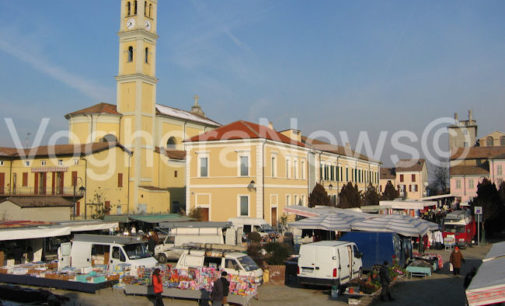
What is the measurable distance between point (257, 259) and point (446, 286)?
7.38 meters

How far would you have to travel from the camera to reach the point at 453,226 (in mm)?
32125

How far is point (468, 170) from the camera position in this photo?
255 ft

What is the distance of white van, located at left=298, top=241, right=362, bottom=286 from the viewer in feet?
53.4

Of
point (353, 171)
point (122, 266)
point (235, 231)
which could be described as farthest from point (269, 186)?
point (353, 171)

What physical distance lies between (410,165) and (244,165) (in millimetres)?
68208

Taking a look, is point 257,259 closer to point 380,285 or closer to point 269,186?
point 380,285

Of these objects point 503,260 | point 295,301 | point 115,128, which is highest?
point 115,128

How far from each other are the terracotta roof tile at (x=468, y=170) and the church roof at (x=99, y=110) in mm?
54802

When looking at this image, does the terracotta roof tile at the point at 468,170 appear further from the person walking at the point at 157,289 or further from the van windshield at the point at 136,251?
the person walking at the point at 157,289

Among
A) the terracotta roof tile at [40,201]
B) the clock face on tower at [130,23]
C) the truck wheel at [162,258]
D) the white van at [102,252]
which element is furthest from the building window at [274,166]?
the clock face on tower at [130,23]

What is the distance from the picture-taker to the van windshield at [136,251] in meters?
19.1

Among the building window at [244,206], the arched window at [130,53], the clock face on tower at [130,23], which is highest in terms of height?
the clock face on tower at [130,23]

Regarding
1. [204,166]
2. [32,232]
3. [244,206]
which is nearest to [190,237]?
[32,232]

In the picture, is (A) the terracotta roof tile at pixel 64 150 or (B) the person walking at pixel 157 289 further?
(A) the terracotta roof tile at pixel 64 150
